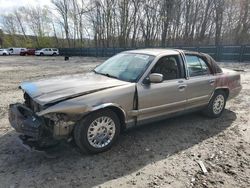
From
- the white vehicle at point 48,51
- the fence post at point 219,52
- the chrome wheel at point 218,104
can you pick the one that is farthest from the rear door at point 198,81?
the white vehicle at point 48,51

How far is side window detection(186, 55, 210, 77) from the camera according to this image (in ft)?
15.1

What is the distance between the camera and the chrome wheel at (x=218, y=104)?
5.21 m

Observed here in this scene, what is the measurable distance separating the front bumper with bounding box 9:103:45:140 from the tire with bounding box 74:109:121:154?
1.69 ft

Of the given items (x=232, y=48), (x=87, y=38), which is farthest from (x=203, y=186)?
(x=87, y=38)

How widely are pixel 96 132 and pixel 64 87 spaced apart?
0.85 meters

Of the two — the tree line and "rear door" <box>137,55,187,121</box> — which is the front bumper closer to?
"rear door" <box>137,55,187,121</box>

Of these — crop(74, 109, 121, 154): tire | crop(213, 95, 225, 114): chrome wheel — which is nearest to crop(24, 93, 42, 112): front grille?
crop(74, 109, 121, 154): tire

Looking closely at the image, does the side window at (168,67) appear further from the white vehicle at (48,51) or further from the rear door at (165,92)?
the white vehicle at (48,51)

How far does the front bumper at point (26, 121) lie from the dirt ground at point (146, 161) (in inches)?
17.2

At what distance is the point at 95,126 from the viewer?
3.46 metres

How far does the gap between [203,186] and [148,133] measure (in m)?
1.67

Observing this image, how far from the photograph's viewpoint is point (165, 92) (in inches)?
161

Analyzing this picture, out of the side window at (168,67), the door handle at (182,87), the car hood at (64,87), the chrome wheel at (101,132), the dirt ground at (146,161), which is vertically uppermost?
the side window at (168,67)

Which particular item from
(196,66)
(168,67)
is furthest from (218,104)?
(168,67)
